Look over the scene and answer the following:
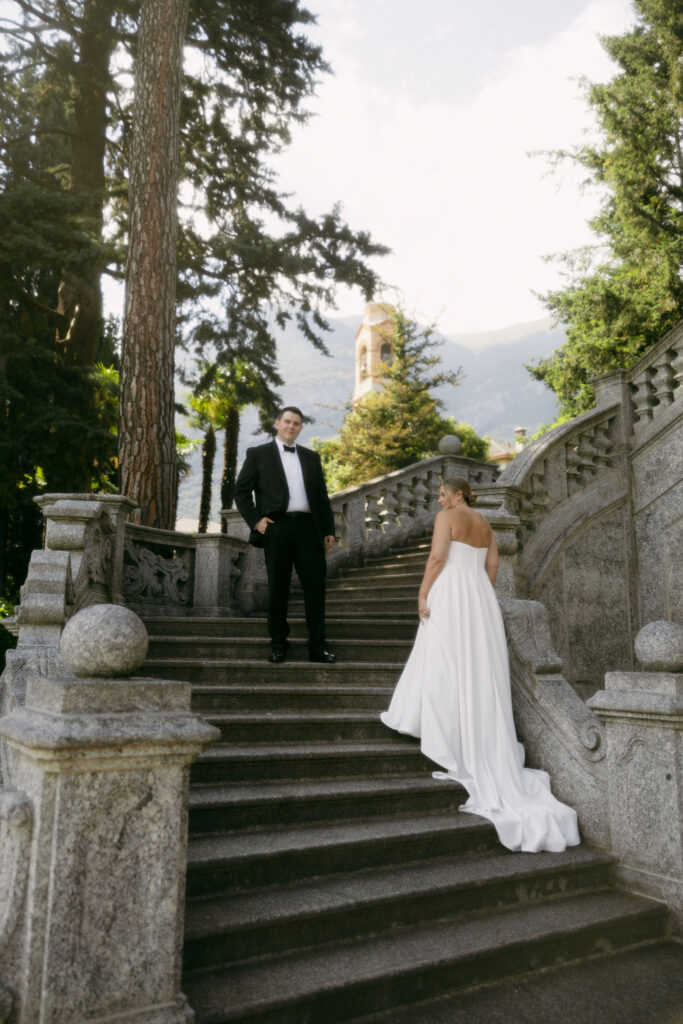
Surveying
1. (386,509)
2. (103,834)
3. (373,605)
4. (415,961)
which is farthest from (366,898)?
(386,509)

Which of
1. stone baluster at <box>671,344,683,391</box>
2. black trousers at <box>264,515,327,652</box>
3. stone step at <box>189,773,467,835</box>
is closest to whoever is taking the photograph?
stone step at <box>189,773,467,835</box>

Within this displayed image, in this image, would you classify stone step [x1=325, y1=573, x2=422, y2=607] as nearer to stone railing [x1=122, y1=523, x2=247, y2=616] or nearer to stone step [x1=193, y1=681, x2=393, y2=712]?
stone railing [x1=122, y1=523, x2=247, y2=616]

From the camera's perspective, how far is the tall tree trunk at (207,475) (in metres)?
25.4

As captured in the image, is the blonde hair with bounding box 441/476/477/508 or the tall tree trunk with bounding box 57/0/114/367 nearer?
the blonde hair with bounding box 441/476/477/508

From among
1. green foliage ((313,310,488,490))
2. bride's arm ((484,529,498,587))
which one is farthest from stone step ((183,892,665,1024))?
green foliage ((313,310,488,490))

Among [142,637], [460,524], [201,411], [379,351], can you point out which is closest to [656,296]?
[460,524]

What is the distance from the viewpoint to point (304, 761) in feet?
14.5

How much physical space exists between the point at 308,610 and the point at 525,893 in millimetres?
2554

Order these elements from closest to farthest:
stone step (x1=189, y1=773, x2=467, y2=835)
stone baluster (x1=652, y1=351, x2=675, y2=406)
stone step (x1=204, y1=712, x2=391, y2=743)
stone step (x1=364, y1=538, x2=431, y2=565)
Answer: stone step (x1=189, y1=773, x2=467, y2=835), stone step (x1=204, y1=712, x2=391, y2=743), stone baluster (x1=652, y1=351, x2=675, y2=406), stone step (x1=364, y1=538, x2=431, y2=565)

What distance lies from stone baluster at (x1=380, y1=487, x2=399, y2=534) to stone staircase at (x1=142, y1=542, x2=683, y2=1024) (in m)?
6.16

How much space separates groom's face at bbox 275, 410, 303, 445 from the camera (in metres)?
5.75

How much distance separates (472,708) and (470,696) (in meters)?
0.07

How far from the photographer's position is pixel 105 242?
12.5m

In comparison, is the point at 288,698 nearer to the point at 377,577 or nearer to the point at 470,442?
the point at 377,577
